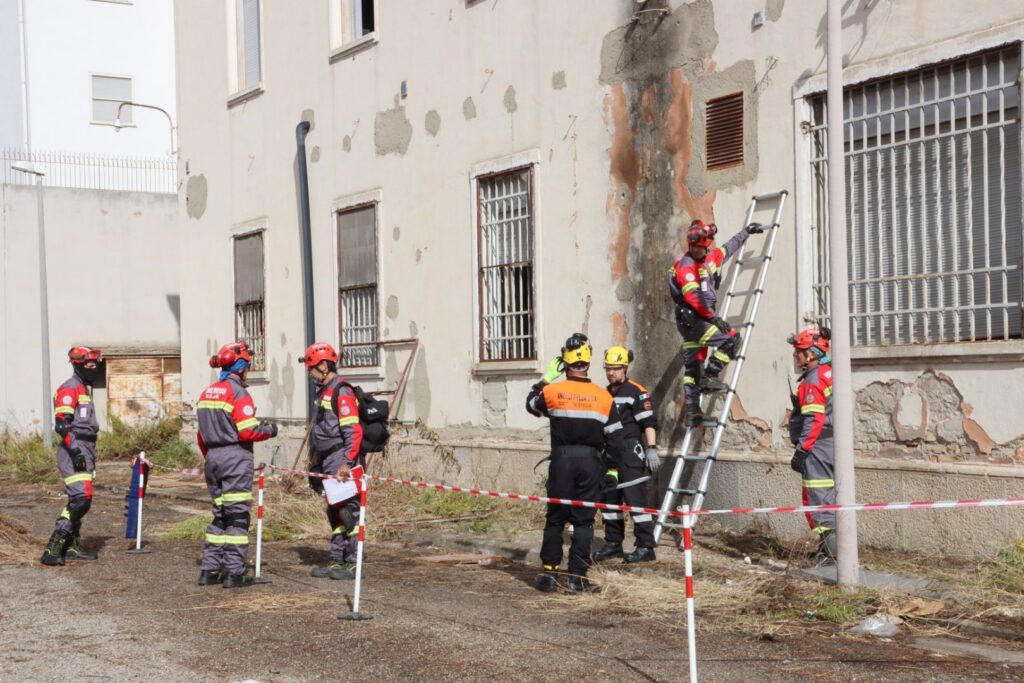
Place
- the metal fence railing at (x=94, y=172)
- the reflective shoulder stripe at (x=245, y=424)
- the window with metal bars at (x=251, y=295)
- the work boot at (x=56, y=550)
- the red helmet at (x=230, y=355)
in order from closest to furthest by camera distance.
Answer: the reflective shoulder stripe at (x=245, y=424), the red helmet at (x=230, y=355), the work boot at (x=56, y=550), the window with metal bars at (x=251, y=295), the metal fence railing at (x=94, y=172)

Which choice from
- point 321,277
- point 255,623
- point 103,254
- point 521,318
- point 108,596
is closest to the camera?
point 255,623

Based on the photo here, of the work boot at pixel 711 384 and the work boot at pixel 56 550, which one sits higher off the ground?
the work boot at pixel 711 384

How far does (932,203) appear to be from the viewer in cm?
1041

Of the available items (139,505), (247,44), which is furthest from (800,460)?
(247,44)

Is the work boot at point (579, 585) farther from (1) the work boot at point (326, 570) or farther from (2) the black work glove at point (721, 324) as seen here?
(2) the black work glove at point (721, 324)

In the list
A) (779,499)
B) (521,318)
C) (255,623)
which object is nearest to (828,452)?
(779,499)

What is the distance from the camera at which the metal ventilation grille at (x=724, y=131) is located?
11.9 metres

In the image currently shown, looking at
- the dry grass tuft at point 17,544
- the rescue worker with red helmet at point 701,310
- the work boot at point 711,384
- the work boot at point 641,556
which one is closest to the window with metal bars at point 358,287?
the dry grass tuft at point 17,544

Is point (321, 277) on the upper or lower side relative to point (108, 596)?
upper

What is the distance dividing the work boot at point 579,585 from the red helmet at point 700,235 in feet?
10.7

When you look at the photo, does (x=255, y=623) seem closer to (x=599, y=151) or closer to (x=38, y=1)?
(x=599, y=151)

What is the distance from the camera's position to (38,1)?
36938 mm

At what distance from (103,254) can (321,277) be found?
13023 mm

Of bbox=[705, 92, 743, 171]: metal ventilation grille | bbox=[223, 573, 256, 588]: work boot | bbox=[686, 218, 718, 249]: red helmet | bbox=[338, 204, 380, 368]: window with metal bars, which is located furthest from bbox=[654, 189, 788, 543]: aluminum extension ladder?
bbox=[338, 204, 380, 368]: window with metal bars
